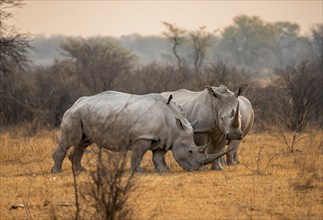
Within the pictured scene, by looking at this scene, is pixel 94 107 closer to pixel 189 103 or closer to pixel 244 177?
pixel 189 103

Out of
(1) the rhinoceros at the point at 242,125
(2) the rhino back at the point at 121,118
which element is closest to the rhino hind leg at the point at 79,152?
(2) the rhino back at the point at 121,118

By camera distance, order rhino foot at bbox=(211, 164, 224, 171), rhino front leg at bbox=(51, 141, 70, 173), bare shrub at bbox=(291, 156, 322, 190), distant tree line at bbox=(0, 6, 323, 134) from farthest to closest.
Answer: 1. distant tree line at bbox=(0, 6, 323, 134)
2. rhino foot at bbox=(211, 164, 224, 171)
3. rhino front leg at bbox=(51, 141, 70, 173)
4. bare shrub at bbox=(291, 156, 322, 190)

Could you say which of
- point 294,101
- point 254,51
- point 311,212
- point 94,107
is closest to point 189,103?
point 94,107

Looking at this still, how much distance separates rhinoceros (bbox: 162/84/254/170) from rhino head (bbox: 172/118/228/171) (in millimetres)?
533

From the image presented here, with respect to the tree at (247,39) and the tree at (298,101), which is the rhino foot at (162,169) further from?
the tree at (247,39)

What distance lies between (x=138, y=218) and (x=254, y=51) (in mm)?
66465

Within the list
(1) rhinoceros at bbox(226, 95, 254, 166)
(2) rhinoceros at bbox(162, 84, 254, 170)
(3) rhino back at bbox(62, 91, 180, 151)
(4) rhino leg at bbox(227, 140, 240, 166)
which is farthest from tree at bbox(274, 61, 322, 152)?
(3) rhino back at bbox(62, 91, 180, 151)

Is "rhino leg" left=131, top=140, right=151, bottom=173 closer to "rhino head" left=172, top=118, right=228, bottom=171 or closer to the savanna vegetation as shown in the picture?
the savanna vegetation

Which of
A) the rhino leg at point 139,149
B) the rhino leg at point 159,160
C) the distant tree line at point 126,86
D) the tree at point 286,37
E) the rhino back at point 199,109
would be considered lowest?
the tree at point 286,37

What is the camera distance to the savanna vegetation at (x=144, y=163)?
8203 mm

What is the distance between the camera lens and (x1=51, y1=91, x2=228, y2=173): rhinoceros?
1131 cm

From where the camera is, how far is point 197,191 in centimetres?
967

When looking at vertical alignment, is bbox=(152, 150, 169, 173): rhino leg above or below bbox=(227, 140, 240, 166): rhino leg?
above

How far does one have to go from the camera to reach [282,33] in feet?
256
